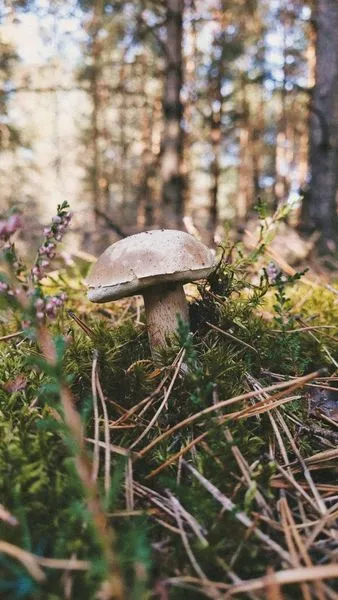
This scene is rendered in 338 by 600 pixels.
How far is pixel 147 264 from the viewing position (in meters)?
1.36

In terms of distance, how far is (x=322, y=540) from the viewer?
3.25 ft

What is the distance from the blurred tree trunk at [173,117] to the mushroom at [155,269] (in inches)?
163

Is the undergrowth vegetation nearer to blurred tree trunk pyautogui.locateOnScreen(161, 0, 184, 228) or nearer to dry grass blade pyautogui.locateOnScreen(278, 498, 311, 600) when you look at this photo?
dry grass blade pyautogui.locateOnScreen(278, 498, 311, 600)

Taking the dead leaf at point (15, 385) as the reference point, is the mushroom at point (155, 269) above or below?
above

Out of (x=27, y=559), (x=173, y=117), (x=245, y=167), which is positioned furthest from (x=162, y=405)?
(x=245, y=167)

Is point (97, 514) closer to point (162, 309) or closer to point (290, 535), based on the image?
point (290, 535)

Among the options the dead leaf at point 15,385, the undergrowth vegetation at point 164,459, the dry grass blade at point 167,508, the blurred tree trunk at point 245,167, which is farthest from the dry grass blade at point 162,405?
the blurred tree trunk at point 245,167

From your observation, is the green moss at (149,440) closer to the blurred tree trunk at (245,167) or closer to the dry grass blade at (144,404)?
the dry grass blade at (144,404)

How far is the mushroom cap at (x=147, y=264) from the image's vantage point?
53.6 inches

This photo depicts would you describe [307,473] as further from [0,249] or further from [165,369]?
[0,249]

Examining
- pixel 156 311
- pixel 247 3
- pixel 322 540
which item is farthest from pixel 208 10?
pixel 322 540

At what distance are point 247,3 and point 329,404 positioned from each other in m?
12.2

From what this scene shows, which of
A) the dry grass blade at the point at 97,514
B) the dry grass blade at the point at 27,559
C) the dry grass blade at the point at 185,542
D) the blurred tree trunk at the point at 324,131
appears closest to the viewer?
the dry grass blade at the point at 97,514

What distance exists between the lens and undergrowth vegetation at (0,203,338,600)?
82 cm
